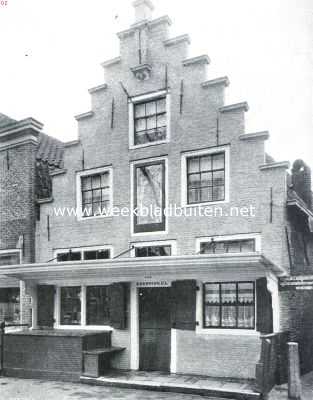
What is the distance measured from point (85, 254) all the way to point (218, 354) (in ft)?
15.4

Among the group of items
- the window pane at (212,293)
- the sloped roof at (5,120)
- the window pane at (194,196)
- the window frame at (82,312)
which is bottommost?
the window frame at (82,312)

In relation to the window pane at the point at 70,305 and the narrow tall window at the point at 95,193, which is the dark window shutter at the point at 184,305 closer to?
the window pane at the point at 70,305

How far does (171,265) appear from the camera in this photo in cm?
1089

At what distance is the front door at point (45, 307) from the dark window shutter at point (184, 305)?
3.82m

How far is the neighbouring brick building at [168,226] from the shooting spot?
11.2 metres

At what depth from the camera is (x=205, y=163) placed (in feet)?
40.2

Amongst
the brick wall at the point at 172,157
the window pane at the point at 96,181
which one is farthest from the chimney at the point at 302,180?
the window pane at the point at 96,181

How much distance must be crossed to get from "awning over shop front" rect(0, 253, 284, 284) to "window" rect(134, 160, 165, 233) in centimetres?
135

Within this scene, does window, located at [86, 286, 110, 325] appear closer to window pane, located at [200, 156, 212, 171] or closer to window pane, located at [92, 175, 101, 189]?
window pane, located at [92, 175, 101, 189]

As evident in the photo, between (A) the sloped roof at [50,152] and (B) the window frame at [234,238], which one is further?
(A) the sloped roof at [50,152]

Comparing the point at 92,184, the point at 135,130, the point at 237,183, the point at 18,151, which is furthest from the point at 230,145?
the point at 18,151

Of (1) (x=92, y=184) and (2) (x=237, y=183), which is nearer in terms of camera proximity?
(2) (x=237, y=183)

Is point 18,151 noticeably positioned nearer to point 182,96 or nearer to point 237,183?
point 182,96

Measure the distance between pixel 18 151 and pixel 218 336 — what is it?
8.49 m
